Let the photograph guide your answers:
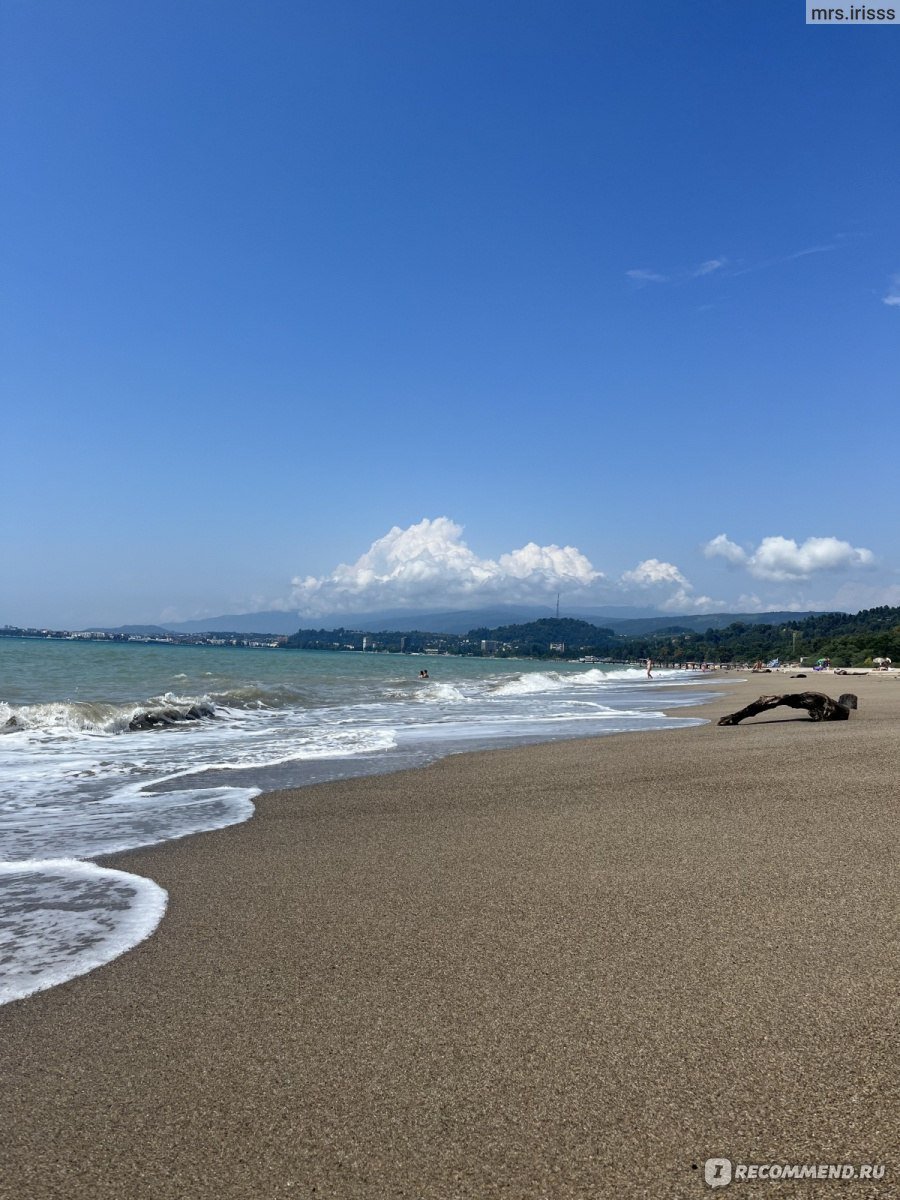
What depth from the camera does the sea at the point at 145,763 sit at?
16.9ft

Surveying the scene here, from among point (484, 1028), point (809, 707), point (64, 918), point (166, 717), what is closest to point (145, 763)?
point (166, 717)

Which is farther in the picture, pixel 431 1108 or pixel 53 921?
pixel 53 921

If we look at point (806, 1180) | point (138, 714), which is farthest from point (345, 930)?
point (138, 714)

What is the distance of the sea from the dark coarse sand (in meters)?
0.46

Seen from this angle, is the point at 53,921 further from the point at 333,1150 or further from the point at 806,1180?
the point at 806,1180

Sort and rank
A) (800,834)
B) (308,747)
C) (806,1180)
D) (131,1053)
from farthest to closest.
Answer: (308,747) < (800,834) < (131,1053) < (806,1180)

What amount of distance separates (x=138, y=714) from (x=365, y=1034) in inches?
A: 730

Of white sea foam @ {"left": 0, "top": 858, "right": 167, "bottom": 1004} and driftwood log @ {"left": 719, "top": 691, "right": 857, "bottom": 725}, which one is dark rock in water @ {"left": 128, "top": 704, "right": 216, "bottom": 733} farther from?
white sea foam @ {"left": 0, "top": 858, "right": 167, "bottom": 1004}

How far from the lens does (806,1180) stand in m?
2.41

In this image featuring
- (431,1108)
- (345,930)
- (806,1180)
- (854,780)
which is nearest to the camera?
(806,1180)

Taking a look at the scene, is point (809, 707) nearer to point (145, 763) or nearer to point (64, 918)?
point (145, 763)

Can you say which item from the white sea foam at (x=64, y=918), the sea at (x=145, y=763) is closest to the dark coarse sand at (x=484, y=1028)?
the white sea foam at (x=64, y=918)

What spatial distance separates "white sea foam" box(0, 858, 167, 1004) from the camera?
4328mm

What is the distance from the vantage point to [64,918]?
5211 mm
